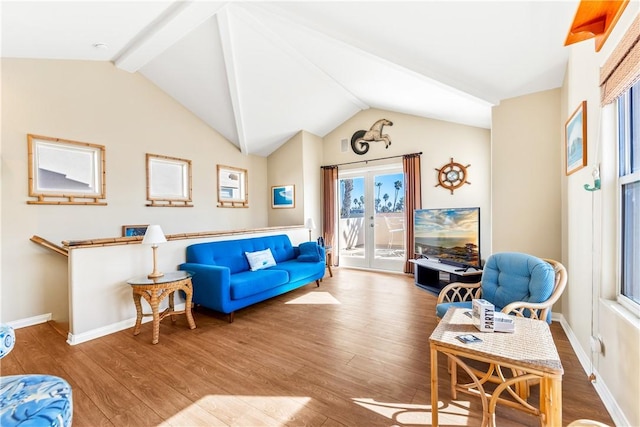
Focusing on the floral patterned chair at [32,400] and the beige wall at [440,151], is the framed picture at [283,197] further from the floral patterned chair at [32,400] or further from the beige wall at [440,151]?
the floral patterned chair at [32,400]

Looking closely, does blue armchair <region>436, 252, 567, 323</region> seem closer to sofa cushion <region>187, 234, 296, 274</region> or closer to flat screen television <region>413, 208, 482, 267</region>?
flat screen television <region>413, 208, 482, 267</region>

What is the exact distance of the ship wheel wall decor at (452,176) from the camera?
4.60m

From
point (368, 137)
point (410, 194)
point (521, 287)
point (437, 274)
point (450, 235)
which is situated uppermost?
point (368, 137)

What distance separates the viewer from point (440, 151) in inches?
189

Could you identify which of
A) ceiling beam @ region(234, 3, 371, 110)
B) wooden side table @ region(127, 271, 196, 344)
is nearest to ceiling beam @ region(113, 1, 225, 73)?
ceiling beam @ region(234, 3, 371, 110)

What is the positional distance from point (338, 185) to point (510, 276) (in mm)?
4316

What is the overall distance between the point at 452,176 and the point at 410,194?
0.77m

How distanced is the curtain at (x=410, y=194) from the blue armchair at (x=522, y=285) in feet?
9.13

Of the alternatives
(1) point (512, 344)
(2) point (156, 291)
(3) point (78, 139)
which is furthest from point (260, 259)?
(1) point (512, 344)

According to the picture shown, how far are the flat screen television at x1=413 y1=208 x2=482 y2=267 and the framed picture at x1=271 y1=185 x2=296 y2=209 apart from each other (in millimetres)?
2710

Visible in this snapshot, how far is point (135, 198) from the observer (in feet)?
13.5

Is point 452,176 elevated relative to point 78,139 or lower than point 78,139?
lower

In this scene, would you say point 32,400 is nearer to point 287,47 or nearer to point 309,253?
point 309,253

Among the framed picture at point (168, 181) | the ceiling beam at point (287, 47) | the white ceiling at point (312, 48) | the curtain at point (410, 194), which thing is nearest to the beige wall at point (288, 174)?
the white ceiling at point (312, 48)
